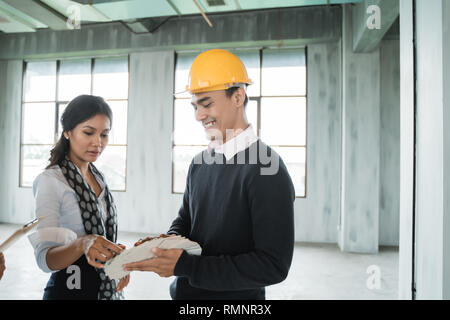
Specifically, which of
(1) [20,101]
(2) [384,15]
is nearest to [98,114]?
(2) [384,15]

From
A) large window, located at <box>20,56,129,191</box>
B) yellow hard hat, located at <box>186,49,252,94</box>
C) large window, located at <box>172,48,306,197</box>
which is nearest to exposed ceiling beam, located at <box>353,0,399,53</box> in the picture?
large window, located at <box>172,48,306,197</box>

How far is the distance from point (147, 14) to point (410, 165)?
14.1ft

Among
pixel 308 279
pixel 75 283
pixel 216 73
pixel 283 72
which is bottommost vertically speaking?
pixel 308 279

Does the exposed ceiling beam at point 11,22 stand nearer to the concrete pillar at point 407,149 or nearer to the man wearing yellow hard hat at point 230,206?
the man wearing yellow hard hat at point 230,206

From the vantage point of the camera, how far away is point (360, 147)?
5.31 metres

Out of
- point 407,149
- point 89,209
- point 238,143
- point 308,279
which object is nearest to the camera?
point 238,143

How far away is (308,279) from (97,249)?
3.33m

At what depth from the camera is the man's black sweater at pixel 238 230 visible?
3.52 feet

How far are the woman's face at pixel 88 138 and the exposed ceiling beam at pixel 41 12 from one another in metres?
4.15

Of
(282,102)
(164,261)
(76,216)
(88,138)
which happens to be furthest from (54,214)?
(282,102)

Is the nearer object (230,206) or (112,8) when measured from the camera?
(230,206)

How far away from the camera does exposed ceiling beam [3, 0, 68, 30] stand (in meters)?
4.56

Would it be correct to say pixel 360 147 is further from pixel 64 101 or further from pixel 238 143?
pixel 64 101
